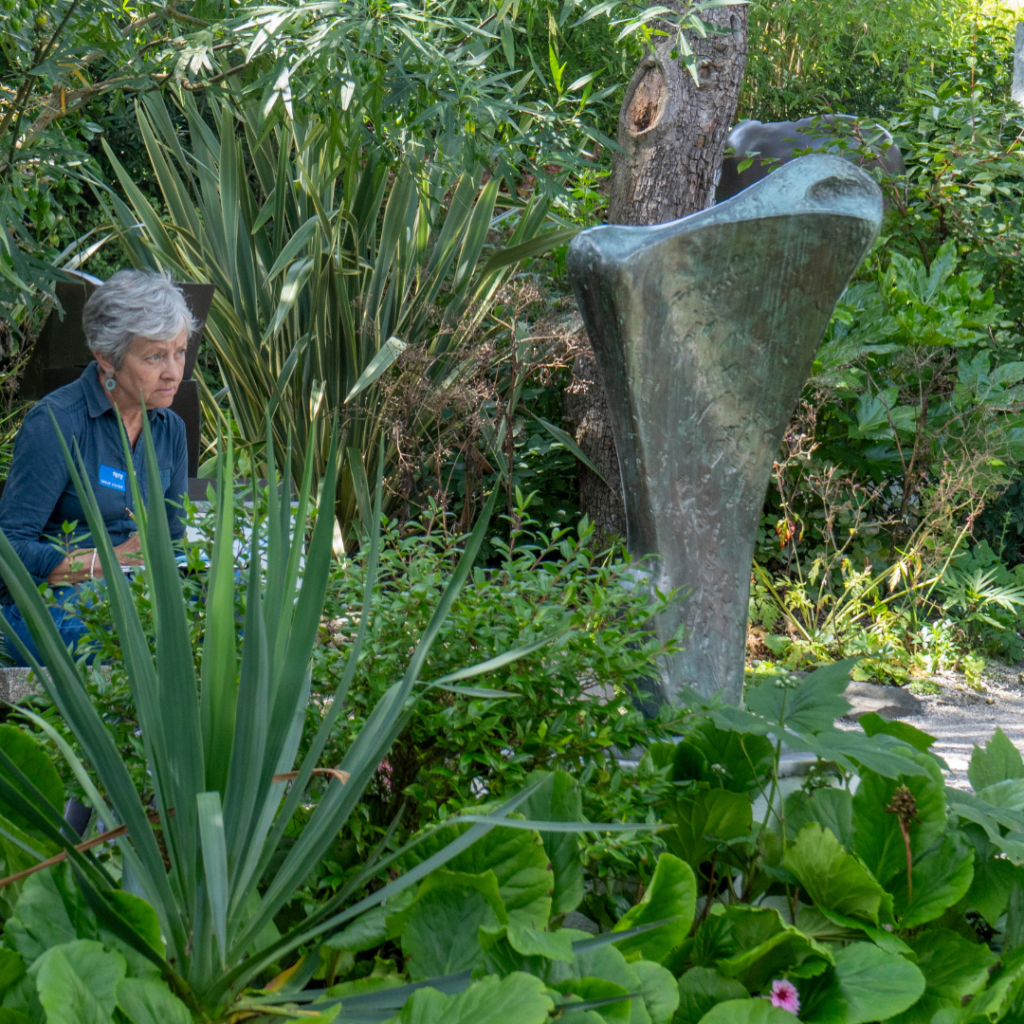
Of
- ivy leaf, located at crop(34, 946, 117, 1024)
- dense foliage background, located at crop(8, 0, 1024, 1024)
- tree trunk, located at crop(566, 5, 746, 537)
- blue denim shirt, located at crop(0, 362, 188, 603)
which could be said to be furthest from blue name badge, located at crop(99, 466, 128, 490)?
tree trunk, located at crop(566, 5, 746, 537)

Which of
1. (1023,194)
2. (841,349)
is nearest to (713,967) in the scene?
(841,349)

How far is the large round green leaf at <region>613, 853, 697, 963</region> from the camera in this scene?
1.11 metres

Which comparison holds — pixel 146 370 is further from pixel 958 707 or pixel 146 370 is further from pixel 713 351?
pixel 958 707

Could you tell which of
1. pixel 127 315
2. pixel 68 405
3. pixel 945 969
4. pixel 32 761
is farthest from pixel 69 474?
pixel 945 969

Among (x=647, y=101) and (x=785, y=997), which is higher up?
(x=647, y=101)

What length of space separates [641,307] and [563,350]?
2652 mm

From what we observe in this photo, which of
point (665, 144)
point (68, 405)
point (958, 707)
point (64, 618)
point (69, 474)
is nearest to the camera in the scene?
point (64, 618)

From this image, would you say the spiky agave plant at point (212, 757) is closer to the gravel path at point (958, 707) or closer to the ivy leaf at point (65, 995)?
the ivy leaf at point (65, 995)

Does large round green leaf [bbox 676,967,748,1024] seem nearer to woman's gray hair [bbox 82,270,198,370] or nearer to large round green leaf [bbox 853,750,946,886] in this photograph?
large round green leaf [bbox 853,750,946,886]

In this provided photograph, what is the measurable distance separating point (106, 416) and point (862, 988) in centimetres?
191

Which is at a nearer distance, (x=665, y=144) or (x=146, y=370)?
(x=146, y=370)

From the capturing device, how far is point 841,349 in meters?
4.42

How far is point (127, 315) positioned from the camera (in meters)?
2.29

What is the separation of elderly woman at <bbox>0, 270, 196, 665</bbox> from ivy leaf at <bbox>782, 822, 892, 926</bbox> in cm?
145
